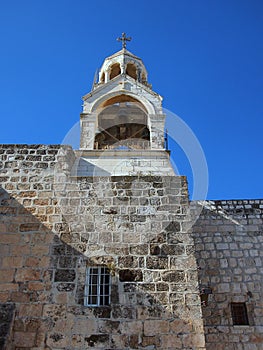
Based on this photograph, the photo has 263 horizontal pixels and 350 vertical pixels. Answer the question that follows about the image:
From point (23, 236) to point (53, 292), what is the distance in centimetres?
100

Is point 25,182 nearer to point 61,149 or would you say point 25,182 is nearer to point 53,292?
point 61,149

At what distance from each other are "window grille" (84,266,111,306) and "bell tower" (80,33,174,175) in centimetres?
262

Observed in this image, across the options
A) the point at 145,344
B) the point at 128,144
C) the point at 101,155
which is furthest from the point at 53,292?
the point at 128,144

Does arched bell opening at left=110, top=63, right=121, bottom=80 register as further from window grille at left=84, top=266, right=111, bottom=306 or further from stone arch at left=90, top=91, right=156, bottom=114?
window grille at left=84, top=266, right=111, bottom=306

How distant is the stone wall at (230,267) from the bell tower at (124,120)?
174 cm

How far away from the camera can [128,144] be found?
8.19 m

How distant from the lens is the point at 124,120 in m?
8.87

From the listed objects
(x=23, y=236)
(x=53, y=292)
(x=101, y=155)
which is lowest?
(x=53, y=292)

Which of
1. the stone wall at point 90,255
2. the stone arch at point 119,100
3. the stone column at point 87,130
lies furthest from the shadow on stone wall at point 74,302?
the stone arch at point 119,100

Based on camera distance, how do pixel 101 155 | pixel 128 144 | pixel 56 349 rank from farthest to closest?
1. pixel 128 144
2. pixel 101 155
3. pixel 56 349

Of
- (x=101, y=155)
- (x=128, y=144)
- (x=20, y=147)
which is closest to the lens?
(x=20, y=147)

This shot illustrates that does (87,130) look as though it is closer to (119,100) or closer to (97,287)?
(119,100)

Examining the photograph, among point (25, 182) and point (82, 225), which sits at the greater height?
Result: point (25, 182)

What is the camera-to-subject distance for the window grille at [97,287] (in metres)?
4.39
